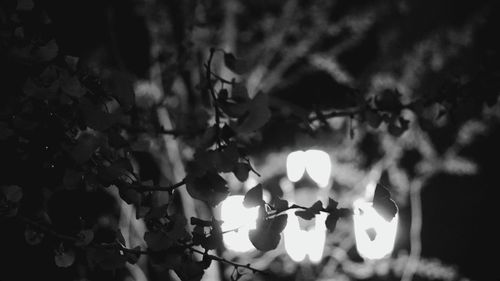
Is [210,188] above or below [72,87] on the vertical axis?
below

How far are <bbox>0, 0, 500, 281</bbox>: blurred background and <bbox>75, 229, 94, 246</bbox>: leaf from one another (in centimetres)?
213

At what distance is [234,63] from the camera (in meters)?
1.04

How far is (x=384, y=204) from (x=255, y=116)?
Answer: 0.27 m

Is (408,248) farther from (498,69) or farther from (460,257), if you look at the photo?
(498,69)

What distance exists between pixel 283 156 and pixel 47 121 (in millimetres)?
2818

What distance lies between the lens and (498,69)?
1.27 metres

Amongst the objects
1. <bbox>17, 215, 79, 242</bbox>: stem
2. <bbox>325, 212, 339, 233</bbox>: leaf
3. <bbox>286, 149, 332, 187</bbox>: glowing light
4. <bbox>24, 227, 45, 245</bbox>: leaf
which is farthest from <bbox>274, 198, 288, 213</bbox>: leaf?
<bbox>286, 149, 332, 187</bbox>: glowing light

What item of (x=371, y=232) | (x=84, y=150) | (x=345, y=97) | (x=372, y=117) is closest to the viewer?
(x=84, y=150)

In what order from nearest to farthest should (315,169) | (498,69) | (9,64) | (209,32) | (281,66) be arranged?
(9,64) → (498,69) → (315,169) → (209,32) → (281,66)

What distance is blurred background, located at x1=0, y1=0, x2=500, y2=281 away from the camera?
309 cm

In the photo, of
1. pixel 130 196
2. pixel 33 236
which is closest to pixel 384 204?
pixel 130 196

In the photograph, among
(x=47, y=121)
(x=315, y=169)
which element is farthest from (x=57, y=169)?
(x=315, y=169)

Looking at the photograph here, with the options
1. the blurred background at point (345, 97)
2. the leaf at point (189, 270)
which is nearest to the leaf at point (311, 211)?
the leaf at point (189, 270)

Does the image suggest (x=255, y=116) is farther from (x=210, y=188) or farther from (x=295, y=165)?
(x=295, y=165)
